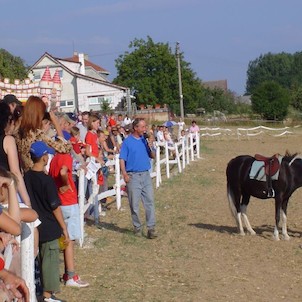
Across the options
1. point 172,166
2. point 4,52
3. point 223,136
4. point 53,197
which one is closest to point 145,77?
point 223,136

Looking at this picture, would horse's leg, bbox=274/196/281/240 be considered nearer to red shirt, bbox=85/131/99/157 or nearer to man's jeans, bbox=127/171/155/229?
man's jeans, bbox=127/171/155/229

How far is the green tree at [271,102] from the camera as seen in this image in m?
76.5

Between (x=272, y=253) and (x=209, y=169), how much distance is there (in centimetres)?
1378

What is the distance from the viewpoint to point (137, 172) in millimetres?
11086

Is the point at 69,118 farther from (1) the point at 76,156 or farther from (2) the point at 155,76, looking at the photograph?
(2) the point at 155,76

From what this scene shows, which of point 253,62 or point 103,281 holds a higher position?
point 253,62

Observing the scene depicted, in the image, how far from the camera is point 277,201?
11.2 meters

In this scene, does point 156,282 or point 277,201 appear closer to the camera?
point 156,282

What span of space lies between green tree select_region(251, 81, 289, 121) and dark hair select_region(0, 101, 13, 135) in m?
71.0

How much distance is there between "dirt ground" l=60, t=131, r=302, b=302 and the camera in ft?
25.4

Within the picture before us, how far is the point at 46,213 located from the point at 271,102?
72229 millimetres

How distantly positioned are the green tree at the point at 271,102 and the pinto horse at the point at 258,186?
214ft

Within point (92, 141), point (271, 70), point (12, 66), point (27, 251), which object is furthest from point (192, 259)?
point (271, 70)

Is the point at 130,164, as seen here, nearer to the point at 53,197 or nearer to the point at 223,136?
the point at 53,197
